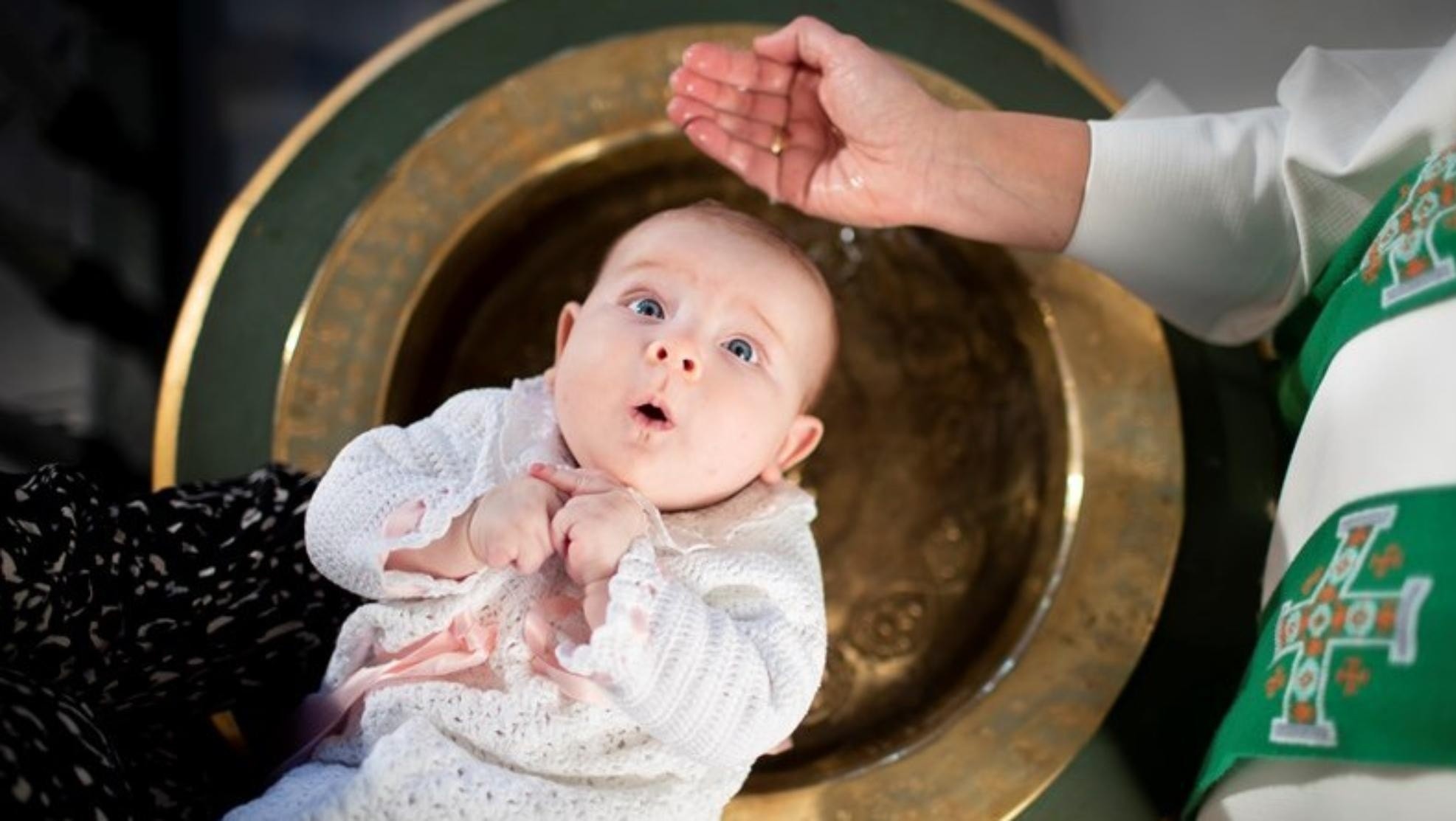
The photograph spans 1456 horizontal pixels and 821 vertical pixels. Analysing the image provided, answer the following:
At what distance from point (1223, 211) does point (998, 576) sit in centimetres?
40

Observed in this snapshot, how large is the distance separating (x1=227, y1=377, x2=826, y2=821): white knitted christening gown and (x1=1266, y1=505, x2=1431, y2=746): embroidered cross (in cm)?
27

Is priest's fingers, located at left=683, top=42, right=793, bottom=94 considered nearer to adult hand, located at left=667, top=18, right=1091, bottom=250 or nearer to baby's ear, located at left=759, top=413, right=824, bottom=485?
adult hand, located at left=667, top=18, right=1091, bottom=250

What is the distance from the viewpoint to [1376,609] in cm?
67

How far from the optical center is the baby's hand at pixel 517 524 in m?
0.73

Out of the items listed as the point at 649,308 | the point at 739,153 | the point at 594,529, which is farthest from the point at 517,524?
the point at 739,153

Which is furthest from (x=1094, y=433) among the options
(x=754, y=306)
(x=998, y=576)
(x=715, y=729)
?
(x=715, y=729)

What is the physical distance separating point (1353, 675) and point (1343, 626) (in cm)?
3

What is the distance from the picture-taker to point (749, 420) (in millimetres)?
811

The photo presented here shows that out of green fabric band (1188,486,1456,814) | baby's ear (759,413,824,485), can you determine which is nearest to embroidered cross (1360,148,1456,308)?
→ green fabric band (1188,486,1456,814)

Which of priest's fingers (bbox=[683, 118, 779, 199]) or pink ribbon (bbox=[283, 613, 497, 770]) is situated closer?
pink ribbon (bbox=[283, 613, 497, 770])

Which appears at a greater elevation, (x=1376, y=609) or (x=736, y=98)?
(x=736, y=98)

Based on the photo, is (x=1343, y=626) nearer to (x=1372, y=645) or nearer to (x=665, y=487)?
(x=1372, y=645)

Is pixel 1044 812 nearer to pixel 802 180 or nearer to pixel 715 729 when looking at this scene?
pixel 715 729

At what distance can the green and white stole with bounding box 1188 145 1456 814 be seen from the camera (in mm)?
646
